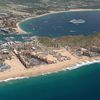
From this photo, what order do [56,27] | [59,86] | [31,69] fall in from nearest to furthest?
[59,86] → [31,69] → [56,27]

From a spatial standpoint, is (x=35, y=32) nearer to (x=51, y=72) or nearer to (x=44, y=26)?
(x=44, y=26)

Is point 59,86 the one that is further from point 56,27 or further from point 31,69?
point 56,27

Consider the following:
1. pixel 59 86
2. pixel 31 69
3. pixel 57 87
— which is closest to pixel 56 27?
pixel 31 69

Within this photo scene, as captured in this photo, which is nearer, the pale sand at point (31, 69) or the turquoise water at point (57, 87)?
the turquoise water at point (57, 87)

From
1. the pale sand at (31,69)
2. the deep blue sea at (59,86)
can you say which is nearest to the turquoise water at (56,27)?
the pale sand at (31,69)

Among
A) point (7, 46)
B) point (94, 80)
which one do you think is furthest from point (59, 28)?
point (94, 80)

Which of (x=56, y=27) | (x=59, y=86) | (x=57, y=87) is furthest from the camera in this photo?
(x=56, y=27)

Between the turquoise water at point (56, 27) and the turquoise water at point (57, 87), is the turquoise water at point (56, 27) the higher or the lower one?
the lower one

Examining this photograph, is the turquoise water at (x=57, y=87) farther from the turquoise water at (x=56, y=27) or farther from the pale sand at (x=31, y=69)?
the turquoise water at (x=56, y=27)
